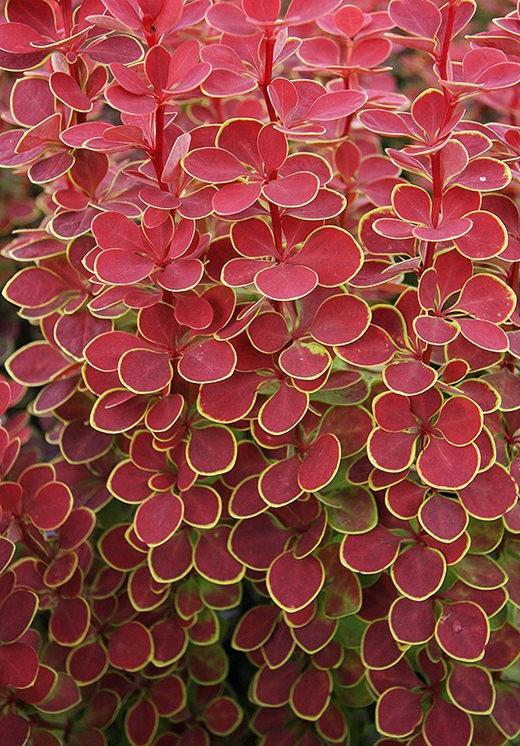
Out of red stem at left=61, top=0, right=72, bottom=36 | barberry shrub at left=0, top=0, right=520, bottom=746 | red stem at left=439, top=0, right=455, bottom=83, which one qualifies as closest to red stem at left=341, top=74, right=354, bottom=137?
barberry shrub at left=0, top=0, right=520, bottom=746

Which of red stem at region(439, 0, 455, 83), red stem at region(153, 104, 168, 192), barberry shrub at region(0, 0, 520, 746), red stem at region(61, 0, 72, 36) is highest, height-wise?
red stem at region(61, 0, 72, 36)

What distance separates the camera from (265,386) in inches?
36.7

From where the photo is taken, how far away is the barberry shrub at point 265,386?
83 centimetres

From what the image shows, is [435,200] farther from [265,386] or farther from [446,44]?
[265,386]

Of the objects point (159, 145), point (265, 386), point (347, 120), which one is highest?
point (159, 145)

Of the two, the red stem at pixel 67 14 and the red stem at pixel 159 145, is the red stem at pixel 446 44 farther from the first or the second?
the red stem at pixel 67 14

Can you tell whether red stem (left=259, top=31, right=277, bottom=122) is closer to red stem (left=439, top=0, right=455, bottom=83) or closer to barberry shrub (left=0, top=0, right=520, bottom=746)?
barberry shrub (left=0, top=0, right=520, bottom=746)

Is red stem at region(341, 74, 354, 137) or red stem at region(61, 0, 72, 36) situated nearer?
red stem at region(61, 0, 72, 36)

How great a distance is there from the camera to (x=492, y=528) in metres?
0.93

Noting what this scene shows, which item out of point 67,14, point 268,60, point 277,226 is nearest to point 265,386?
point 277,226

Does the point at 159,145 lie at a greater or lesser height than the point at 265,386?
greater

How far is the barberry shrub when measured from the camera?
0.83 metres

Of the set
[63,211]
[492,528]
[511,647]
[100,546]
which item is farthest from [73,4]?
[511,647]

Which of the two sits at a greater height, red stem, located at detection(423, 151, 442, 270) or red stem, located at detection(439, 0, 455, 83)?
red stem, located at detection(439, 0, 455, 83)
